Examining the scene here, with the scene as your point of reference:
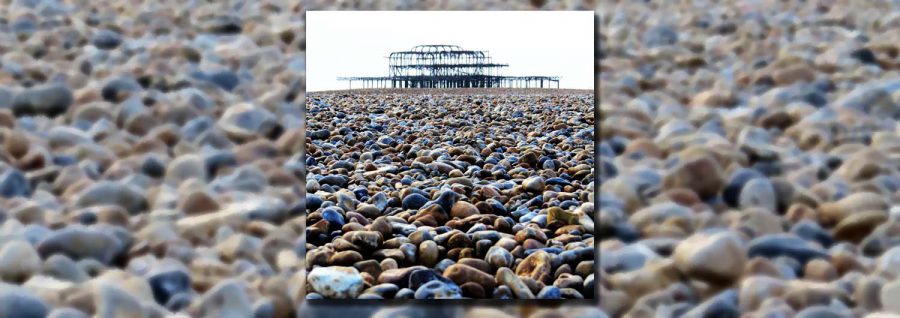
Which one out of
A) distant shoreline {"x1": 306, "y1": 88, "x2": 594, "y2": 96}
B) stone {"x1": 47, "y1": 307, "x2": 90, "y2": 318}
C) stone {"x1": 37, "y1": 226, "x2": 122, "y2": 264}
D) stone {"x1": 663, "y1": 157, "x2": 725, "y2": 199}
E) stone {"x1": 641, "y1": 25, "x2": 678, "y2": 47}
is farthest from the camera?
stone {"x1": 641, "y1": 25, "x2": 678, "y2": 47}

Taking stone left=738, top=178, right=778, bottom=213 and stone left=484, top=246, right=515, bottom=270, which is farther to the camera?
stone left=738, top=178, right=778, bottom=213

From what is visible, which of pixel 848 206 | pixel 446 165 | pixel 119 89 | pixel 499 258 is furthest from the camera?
pixel 119 89

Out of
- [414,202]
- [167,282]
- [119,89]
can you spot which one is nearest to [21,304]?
[167,282]

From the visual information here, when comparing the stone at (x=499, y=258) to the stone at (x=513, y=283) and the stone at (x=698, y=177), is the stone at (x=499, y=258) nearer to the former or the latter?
the stone at (x=513, y=283)

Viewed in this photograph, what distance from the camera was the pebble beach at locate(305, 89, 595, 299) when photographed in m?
2.47

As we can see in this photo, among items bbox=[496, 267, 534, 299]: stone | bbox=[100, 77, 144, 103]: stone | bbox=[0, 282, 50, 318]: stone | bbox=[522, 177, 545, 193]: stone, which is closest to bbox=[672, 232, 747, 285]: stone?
bbox=[496, 267, 534, 299]: stone

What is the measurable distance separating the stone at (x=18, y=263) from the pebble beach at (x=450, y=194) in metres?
0.76

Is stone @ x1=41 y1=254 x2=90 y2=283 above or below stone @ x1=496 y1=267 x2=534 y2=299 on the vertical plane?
above

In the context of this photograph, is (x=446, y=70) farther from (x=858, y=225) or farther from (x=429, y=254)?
(x=858, y=225)

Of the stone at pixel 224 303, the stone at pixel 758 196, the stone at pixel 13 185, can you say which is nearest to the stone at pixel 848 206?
the stone at pixel 758 196

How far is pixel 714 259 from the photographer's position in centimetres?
245

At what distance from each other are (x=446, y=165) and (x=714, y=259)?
3.27ft

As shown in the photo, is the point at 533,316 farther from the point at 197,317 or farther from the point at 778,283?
the point at 197,317

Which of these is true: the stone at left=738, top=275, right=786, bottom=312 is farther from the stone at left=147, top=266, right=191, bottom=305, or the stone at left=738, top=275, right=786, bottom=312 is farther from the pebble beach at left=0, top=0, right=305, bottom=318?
the stone at left=147, top=266, right=191, bottom=305
